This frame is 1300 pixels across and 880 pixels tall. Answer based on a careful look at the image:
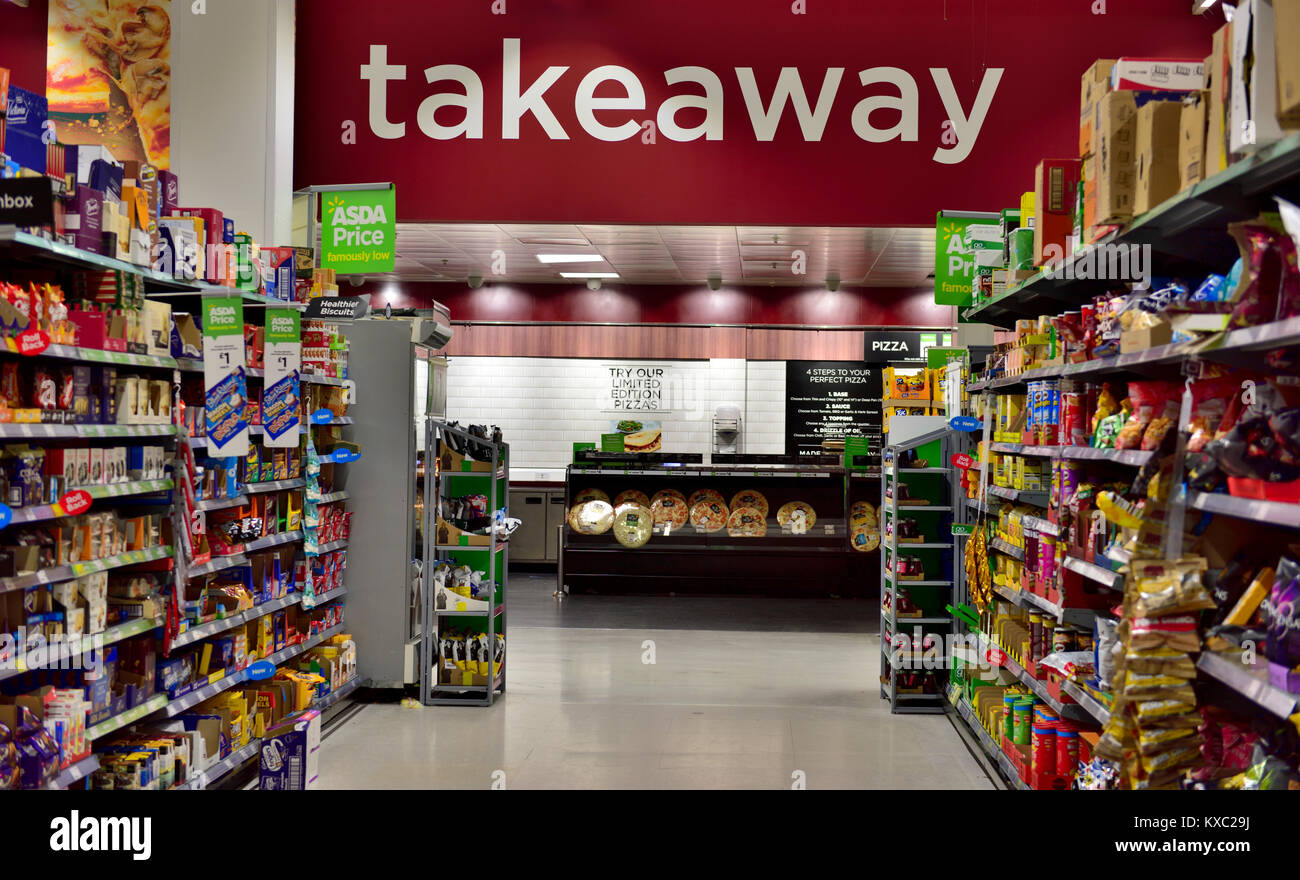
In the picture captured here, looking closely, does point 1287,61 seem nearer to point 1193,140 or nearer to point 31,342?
point 1193,140

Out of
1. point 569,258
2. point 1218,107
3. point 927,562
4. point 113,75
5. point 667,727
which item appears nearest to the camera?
point 1218,107

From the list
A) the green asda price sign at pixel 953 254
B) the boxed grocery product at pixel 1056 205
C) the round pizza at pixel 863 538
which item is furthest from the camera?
the round pizza at pixel 863 538

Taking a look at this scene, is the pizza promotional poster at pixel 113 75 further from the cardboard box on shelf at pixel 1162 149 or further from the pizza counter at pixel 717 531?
the cardboard box on shelf at pixel 1162 149

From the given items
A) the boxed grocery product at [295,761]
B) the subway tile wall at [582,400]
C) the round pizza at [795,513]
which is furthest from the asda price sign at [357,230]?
the subway tile wall at [582,400]

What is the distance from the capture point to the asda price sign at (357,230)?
23.3 ft

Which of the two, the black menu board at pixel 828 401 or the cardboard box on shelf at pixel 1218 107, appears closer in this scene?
the cardboard box on shelf at pixel 1218 107

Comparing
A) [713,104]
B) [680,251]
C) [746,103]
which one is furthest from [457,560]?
[680,251]

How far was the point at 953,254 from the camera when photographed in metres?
6.83

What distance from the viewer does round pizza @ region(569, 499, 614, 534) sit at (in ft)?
33.6

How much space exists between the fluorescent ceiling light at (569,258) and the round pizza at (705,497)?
249 centimetres

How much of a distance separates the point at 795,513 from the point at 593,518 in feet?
6.39

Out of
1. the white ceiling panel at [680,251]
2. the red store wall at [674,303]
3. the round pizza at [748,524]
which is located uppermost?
Result: the white ceiling panel at [680,251]

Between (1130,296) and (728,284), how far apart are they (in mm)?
9040

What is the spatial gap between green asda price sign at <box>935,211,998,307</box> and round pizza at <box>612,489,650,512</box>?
13.9 feet
